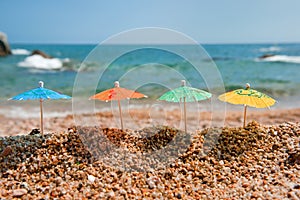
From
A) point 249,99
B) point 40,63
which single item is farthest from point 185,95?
point 40,63

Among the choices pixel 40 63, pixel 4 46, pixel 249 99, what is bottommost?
pixel 40 63

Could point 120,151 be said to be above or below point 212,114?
above

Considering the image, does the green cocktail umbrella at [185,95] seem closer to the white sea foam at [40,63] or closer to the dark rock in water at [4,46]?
the white sea foam at [40,63]

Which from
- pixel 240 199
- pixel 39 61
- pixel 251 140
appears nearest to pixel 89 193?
pixel 240 199

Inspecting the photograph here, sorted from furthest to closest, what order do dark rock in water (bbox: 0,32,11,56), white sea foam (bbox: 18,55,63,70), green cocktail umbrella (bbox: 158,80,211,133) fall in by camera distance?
dark rock in water (bbox: 0,32,11,56) → white sea foam (bbox: 18,55,63,70) → green cocktail umbrella (bbox: 158,80,211,133)

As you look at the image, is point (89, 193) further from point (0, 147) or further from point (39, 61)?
point (39, 61)

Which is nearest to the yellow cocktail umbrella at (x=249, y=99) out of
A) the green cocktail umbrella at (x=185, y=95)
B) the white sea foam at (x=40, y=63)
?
the green cocktail umbrella at (x=185, y=95)

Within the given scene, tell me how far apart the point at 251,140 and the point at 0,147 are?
11.3 feet

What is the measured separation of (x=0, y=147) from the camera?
171 inches

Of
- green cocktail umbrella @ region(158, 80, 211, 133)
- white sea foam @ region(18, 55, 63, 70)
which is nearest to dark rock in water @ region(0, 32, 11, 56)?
white sea foam @ region(18, 55, 63, 70)

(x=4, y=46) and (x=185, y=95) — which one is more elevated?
(x=4, y=46)

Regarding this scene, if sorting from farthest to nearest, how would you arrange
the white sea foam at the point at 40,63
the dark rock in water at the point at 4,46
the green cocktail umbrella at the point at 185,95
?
the dark rock in water at the point at 4,46
the white sea foam at the point at 40,63
the green cocktail umbrella at the point at 185,95

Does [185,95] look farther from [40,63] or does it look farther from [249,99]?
[40,63]

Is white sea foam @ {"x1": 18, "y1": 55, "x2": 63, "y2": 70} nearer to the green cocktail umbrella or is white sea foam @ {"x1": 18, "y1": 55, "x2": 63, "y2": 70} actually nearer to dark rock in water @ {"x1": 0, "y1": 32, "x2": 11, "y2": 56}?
dark rock in water @ {"x1": 0, "y1": 32, "x2": 11, "y2": 56}
